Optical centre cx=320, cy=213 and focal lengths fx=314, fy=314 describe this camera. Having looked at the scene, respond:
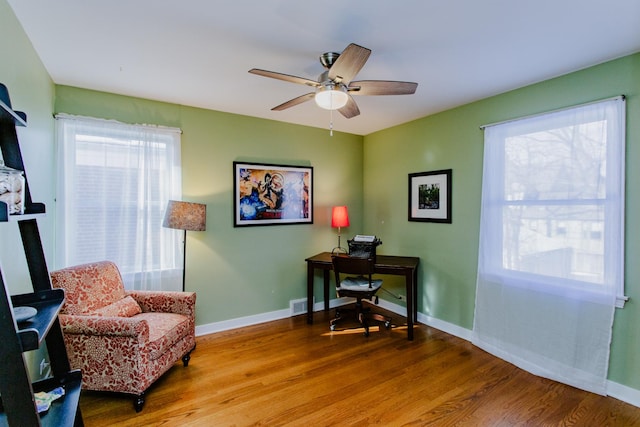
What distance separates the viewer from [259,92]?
2857 millimetres

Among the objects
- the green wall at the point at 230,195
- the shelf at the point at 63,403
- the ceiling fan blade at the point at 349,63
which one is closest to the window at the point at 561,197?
the ceiling fan blade at the point at 349,63

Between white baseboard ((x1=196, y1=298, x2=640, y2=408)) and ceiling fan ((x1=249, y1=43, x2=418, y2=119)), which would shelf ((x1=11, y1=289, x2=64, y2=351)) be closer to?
ceiling fan ((x1=249, y1=43, x2=418, y2=119))

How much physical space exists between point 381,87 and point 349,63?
41cm

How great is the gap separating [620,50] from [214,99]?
3.19 metres

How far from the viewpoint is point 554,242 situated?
2531 mm

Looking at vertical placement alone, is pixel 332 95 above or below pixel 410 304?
above

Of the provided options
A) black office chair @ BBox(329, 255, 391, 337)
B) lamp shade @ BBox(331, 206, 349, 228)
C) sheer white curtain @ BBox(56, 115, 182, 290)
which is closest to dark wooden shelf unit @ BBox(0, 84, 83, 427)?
sheer white curtain @ BBox(56, 115, 182, 290)

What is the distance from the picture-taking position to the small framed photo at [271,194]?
140 inches

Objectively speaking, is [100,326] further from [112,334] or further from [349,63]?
[349,63]

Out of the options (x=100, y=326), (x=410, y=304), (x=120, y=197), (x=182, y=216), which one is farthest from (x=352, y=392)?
(x=120, y=197)

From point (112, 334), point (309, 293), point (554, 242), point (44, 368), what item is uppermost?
point (554, 242)

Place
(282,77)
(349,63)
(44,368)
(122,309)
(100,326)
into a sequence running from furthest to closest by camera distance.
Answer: (122,309) < (44,368) < (100,326) < (282,77) < (349,63)

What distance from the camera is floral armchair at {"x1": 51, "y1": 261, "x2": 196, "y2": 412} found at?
2074mm

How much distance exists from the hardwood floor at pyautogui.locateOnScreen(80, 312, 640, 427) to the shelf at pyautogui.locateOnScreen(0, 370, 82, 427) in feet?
3.09
